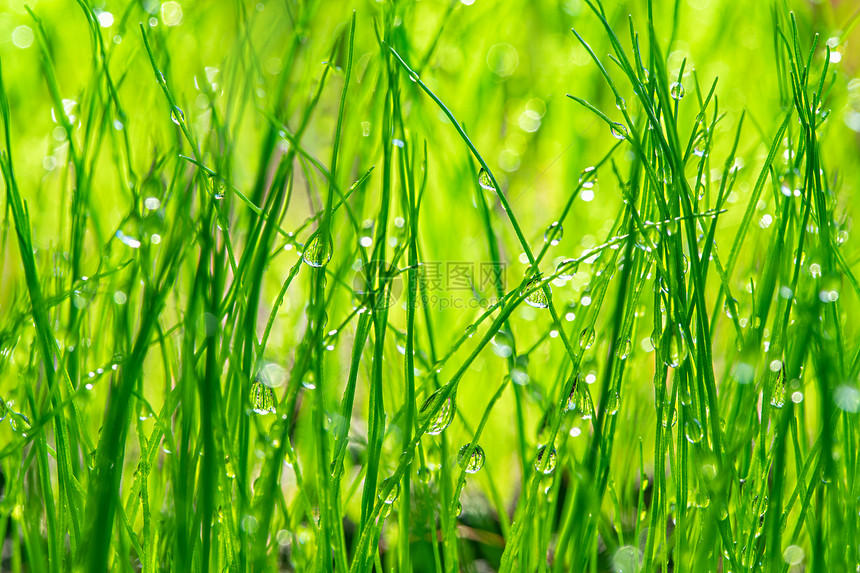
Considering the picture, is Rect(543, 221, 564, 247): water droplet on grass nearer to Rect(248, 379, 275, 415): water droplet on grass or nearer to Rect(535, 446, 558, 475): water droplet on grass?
Rect(535, 446, 558, 475): water droplet on grass

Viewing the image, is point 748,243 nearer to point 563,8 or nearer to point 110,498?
point 563,8

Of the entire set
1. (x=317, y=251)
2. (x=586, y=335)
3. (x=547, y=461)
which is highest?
(x=317, y=251)

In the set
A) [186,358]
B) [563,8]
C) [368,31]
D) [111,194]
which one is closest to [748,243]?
[563,8]

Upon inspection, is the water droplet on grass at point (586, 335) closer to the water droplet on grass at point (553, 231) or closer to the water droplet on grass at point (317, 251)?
the water droplet on grass at point (553, 231)

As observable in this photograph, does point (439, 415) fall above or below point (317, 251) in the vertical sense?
below

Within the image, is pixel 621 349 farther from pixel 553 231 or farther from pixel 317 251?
pixel 317 251

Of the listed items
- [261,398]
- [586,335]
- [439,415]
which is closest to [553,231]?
[586,335]
